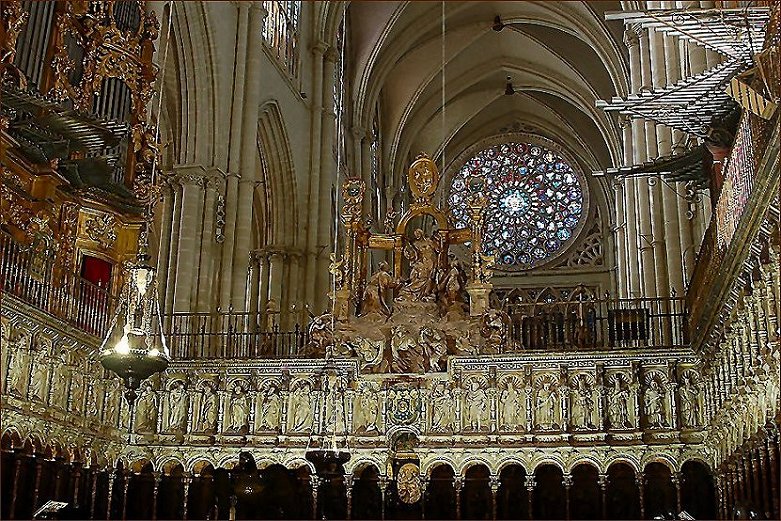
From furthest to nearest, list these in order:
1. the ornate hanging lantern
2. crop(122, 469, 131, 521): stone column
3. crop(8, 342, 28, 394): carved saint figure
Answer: crop(122, 469, 131, 521): stone column → crop(8, 342, 28, 394): carved saint figure → the ornate hanging lantern

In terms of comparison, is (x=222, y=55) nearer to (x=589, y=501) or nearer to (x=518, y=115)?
(x=589, y=501)

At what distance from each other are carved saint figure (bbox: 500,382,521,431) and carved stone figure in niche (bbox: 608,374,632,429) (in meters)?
1.51

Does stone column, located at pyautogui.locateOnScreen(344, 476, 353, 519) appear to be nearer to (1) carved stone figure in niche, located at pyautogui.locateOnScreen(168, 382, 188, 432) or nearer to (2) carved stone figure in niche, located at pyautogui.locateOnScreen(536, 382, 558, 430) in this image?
(1) carved stone figure in niche, located at pyautogui.locateOnScreen(168, 382, 188, 432)

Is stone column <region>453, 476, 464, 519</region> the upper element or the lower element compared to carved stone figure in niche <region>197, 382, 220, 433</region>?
lower

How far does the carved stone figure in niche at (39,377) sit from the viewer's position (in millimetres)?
13932

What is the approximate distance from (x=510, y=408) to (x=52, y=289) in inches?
297

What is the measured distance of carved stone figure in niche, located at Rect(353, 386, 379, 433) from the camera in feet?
54.1

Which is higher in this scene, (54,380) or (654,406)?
(54,380)

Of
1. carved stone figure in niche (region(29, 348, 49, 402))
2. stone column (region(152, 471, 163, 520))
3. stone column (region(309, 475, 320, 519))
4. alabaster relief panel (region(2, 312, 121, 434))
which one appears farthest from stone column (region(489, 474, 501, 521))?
carved stone figure in niche (region(29, 348, 49, 402))

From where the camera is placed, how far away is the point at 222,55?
21.4 metres

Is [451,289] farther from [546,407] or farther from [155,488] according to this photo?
[155,488]

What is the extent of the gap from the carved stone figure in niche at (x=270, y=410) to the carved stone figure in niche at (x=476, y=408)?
326 centimetres

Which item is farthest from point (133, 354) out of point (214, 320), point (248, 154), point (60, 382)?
point (248, 154)

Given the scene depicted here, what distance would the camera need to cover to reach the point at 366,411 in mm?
16578
